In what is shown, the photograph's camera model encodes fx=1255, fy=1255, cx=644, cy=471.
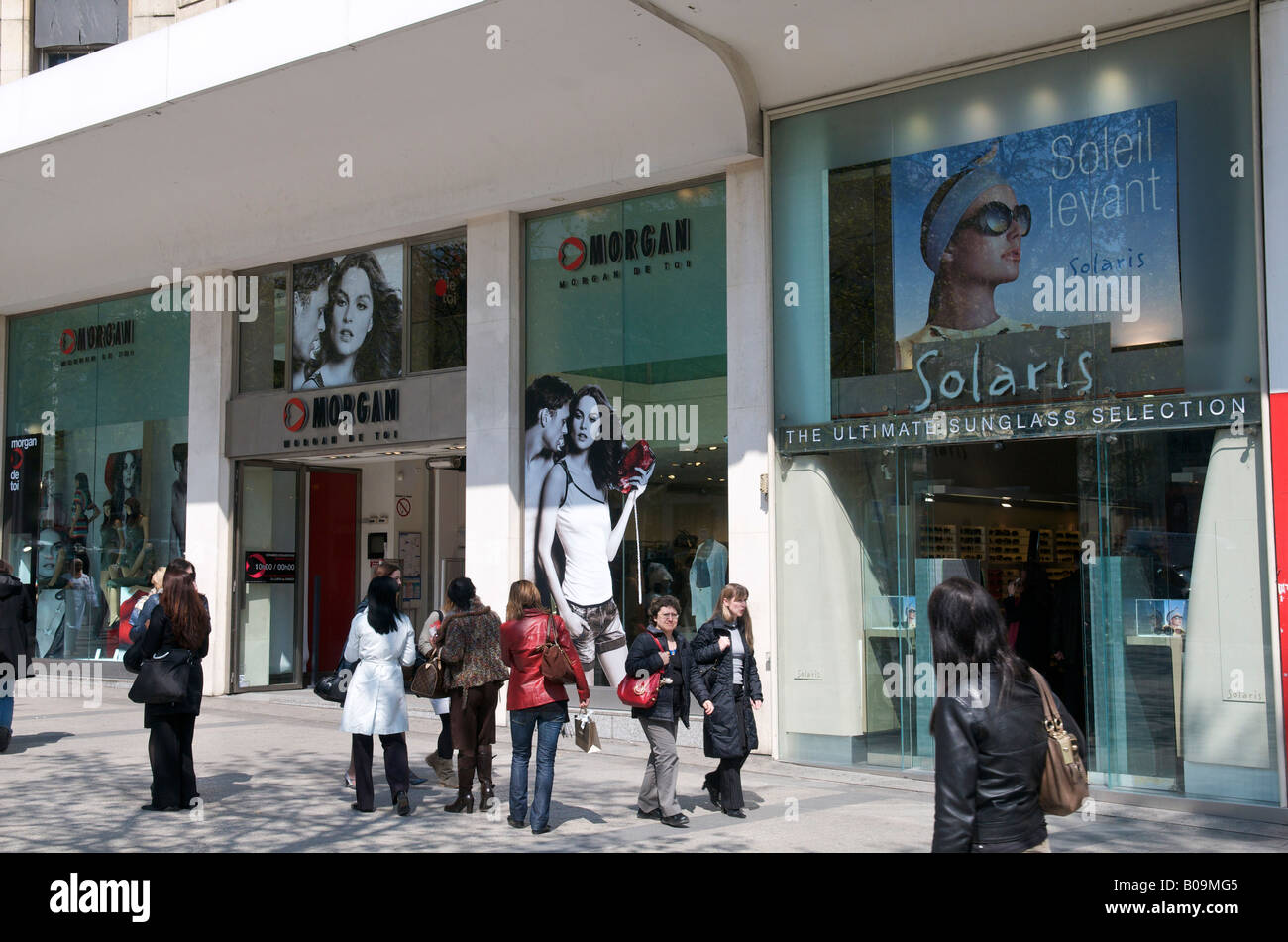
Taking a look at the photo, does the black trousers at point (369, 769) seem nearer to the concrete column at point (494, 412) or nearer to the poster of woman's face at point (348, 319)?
the concrete column at point (494, 412)

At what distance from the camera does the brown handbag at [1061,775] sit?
406cm

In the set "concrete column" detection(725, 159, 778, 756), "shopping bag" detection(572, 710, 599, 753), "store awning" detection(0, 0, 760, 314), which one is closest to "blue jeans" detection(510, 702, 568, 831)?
"shopping bag" detection(572, 710, 599, 753)

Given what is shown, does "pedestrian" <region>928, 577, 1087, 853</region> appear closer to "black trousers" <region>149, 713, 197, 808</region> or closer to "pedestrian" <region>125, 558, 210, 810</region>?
"pedestrian" <region>125, 558, 210, 810</region>

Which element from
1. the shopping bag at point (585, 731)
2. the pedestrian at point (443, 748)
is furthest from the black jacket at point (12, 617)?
the shopping bag at point (585, 731)

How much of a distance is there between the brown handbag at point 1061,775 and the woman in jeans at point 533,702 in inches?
179

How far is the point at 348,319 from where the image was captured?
16.1 metres

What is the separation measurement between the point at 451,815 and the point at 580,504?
5234 millimetres

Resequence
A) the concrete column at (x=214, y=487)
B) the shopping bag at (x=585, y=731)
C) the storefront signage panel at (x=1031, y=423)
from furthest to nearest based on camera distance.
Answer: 1. the concrete column at (x=214, y=487)
2. the storefront signage panel at (x=1031, y=423)
3. the shopping bag at (x=585, y=731)

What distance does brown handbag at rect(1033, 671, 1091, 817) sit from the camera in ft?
13.3

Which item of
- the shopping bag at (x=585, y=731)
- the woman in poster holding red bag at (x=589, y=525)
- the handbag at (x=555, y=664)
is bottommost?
the shopping bag at (x=585, y=731)

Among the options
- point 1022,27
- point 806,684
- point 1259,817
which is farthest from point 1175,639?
point 1022,27

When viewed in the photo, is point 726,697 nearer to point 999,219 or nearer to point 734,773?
point 734,773

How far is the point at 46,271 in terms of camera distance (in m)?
19.2

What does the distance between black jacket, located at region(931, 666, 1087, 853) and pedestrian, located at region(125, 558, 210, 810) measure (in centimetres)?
641
